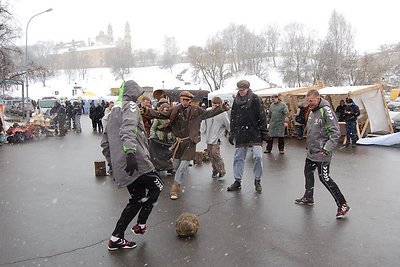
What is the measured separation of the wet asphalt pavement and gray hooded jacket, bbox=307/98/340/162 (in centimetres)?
→ 85

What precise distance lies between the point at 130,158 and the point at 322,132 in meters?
2.95

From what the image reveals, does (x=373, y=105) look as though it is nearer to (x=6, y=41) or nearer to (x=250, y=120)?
(x=250, y=120)

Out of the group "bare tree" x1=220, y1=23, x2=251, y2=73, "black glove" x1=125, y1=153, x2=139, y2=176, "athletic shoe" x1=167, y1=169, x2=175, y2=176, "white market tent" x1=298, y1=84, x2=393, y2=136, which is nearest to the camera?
"black glove" x1=125, y1=153, x2=139, y2=176

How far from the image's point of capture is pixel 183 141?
678 centimetres

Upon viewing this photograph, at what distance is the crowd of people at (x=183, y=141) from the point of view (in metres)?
Answer: 4.43

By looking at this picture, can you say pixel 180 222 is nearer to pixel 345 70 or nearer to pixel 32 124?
pixel 32 124

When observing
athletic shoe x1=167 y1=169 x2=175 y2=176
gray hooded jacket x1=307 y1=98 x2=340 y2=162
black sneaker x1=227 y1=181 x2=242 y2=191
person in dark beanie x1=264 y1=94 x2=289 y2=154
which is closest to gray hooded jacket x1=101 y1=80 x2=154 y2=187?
gray hooded jacket x1=307 y1=98 x2=340 y2=162

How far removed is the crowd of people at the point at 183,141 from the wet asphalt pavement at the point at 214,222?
31 cm

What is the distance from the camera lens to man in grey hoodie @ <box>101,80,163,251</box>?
14.0 feet

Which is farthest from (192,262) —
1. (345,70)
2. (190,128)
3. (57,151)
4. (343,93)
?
(345,70)

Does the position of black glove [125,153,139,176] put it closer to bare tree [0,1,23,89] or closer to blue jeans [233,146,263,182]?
blue jeans [233,146,263,182]

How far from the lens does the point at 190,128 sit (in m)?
6.79

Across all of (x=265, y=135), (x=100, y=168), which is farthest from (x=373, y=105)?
(x=100, y=168)

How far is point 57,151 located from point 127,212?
33.6ft
